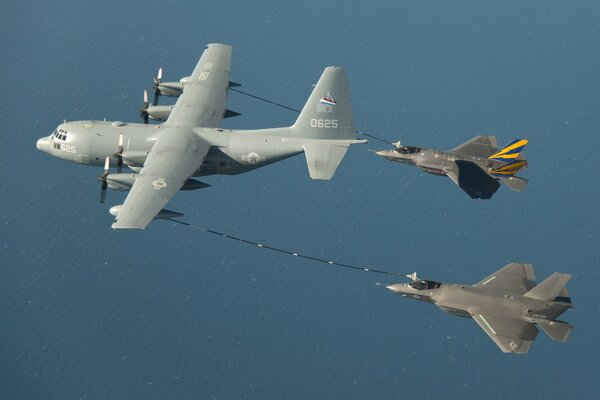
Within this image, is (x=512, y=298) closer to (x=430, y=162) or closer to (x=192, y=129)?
(x=430, y=162)

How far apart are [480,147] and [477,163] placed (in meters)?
1.75

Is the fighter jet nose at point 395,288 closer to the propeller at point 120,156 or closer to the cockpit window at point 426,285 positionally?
the cockpit window at point 426,285

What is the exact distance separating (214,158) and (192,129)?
2957 millimetres

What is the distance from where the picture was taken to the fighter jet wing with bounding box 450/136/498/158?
76188mm

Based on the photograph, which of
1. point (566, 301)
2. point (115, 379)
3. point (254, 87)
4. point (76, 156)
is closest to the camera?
point (566, 301)

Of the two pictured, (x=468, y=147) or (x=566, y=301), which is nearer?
(x=566, y=301)

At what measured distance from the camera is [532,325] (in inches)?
2525

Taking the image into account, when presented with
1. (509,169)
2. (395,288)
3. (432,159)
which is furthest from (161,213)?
(509,169)

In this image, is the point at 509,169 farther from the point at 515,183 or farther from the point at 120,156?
the point at 120,156

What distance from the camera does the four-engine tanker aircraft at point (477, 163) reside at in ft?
243

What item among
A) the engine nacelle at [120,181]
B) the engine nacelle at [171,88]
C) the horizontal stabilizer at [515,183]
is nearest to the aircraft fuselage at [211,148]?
the engine nacelle at [120,181]

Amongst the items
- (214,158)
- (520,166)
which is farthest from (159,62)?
(520,166)

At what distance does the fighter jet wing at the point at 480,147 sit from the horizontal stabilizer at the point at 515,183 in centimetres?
284

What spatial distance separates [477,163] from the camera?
75.6 m
